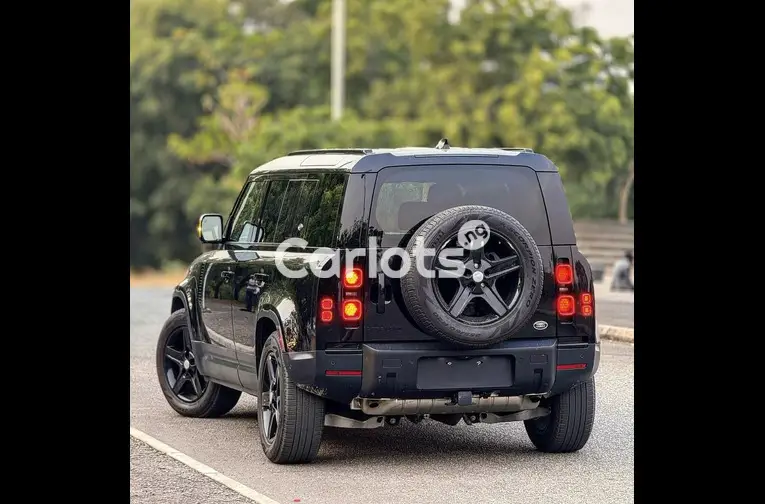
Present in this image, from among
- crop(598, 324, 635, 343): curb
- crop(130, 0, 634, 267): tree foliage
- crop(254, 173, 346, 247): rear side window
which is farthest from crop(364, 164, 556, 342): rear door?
crop(130, 0, 634, 267): tree foliage

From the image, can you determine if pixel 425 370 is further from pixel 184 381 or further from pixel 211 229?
pixel 184 381

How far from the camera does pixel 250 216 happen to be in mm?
11812

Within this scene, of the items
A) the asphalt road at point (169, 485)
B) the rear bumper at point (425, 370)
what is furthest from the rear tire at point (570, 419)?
the asphalt road at point (169, 485)

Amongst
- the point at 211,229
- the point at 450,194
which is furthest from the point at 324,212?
the point at 211,229

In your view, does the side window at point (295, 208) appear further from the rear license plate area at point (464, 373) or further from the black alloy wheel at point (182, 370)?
the black alloy wheel at point (182, 370)

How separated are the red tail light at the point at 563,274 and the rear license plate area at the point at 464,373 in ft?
2.10

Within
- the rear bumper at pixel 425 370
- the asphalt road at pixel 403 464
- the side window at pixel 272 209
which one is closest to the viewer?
the asphalt road at pixel 403 464

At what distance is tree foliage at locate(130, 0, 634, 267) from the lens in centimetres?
4484

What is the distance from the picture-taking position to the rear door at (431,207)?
9.77 m
